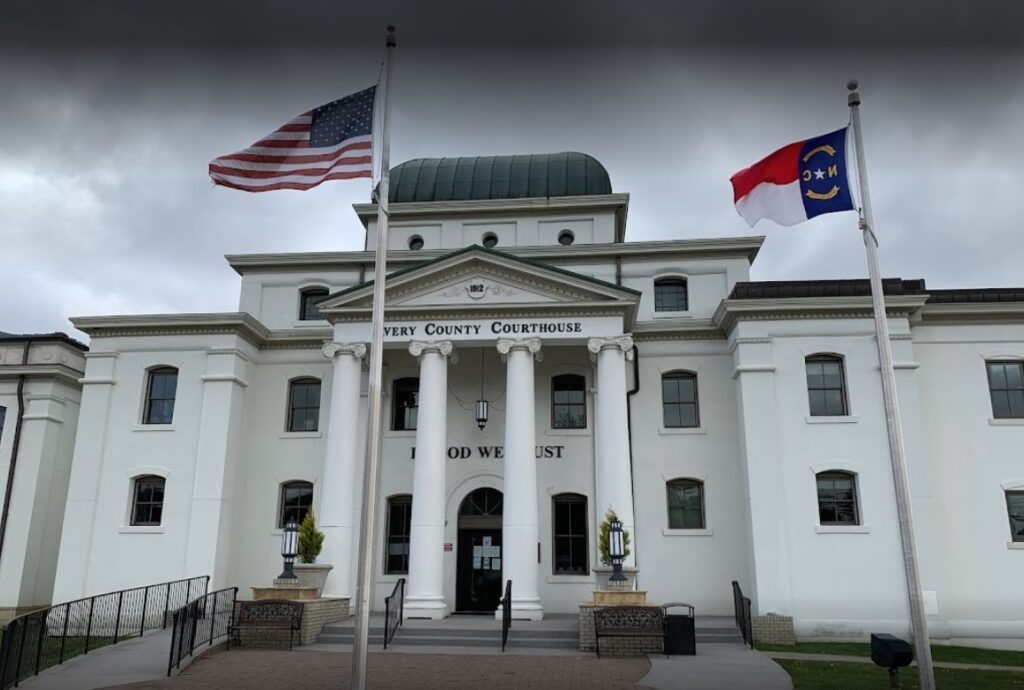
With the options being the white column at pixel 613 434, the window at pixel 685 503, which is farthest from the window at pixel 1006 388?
the white column at pixel 613 434

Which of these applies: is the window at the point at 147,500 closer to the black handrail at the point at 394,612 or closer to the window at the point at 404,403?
the window at the point at 404,403

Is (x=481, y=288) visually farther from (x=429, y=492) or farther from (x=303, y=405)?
(x=303, y=405)

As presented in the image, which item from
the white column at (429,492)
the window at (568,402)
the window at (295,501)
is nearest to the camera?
the white column at (429,492)

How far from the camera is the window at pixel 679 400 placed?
23.3m

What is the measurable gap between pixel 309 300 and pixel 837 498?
661 inches

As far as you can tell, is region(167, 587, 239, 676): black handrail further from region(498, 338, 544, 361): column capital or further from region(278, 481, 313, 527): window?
region(498, 338, 544, 361): column capital

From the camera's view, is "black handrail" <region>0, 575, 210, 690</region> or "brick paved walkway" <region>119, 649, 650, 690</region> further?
"black handrail" <region>0, 575, 210, 690</region>

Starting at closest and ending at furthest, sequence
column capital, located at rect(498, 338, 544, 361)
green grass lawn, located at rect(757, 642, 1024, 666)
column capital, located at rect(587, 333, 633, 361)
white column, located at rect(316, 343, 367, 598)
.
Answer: green grass lawn, located at rect(757, 642, 1024, 666), white column, located at rect(316, 343, 367, 598), column capital, located at rect(587, 333, 633, 361), column capital, located at rect(498, 338, 544, 361)

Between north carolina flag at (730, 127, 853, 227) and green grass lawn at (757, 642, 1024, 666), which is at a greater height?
north carolina flag at (730, 127, 853, 227)

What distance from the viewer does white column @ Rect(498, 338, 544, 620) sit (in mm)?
19281

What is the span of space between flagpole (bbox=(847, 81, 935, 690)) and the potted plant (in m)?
13.0

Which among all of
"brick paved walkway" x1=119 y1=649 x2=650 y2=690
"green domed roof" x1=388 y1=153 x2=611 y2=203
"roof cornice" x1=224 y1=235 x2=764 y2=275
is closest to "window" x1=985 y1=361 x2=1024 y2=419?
"roof cornice" x1=224 y1=235 x2=764 y2=275

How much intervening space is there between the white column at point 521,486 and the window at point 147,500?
1015cm

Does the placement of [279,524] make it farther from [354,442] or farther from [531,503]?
[531,503]
